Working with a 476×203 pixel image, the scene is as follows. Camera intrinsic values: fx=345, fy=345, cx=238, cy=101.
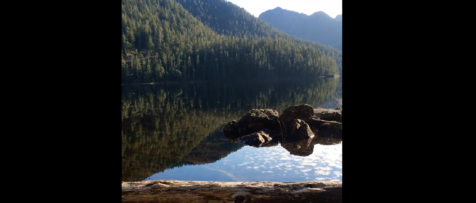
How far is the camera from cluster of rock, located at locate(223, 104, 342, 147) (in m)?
19.6

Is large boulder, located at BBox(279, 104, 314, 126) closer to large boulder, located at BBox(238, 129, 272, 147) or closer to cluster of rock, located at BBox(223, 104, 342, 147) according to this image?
cluster of rock, located at BBox(223, 104, 342, 147)

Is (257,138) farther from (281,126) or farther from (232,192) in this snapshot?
(232,192)

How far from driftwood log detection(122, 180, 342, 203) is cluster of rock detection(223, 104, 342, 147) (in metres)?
13.6

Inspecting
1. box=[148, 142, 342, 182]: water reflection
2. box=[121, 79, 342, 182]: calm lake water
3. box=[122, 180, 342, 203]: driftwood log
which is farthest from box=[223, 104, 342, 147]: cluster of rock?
box=[122, 180, 342, 203]: driftwood log

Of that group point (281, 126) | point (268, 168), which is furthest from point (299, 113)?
point (268, 168)

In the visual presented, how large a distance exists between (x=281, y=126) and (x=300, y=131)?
1.35 metres

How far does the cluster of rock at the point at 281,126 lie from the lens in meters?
19.6

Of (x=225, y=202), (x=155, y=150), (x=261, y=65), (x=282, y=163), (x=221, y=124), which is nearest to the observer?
(x=225, y=202)
